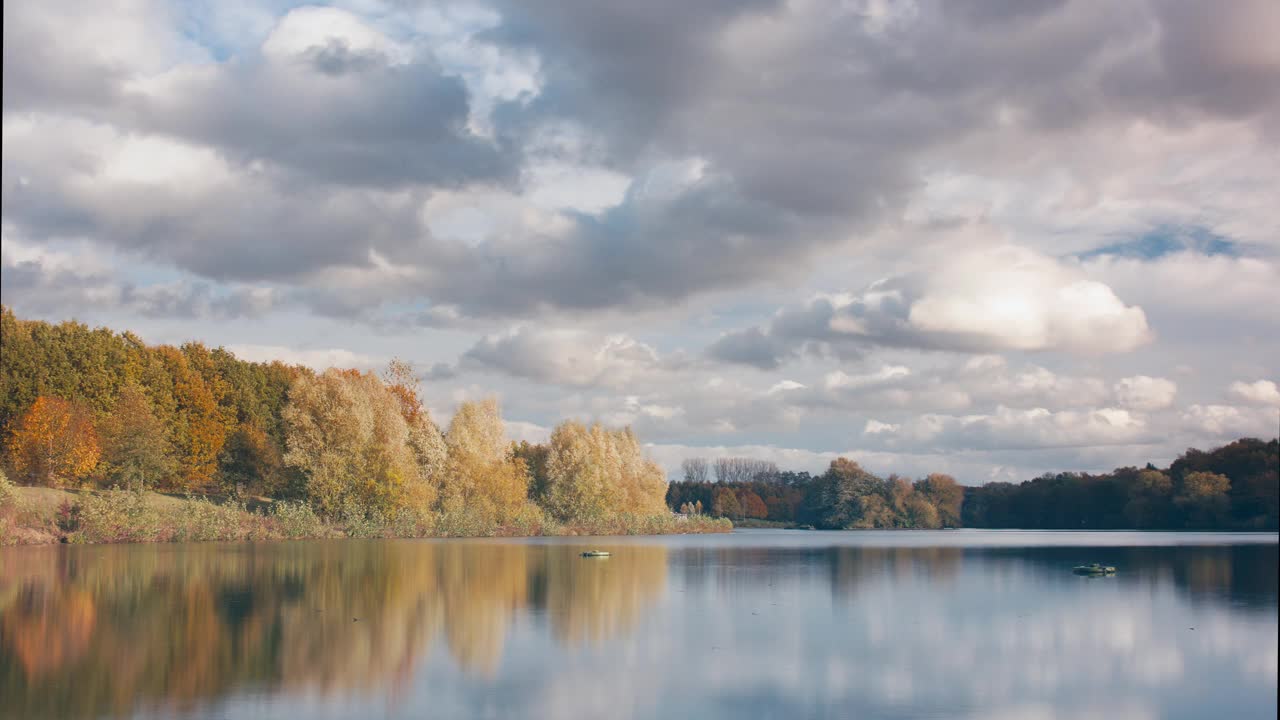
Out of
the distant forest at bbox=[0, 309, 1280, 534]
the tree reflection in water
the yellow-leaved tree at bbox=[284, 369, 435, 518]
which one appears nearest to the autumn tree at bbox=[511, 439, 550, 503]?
the distant forest at bbox=[0, 309, 1280, 534]

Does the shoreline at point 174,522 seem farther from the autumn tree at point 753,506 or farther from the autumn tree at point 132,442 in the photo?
the autumn tree at point 753,506

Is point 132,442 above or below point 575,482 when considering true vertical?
above

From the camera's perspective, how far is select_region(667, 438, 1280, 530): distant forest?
100m

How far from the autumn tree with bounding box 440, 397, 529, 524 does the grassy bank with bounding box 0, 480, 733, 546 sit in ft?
3.95

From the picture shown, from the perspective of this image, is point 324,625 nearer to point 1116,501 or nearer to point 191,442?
point 191,442

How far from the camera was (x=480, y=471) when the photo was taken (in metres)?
75.1

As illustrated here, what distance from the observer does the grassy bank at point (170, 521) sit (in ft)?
Result: 172

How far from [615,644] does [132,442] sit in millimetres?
54540

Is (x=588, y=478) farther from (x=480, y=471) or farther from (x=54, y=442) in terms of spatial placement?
(x=54, y=442)

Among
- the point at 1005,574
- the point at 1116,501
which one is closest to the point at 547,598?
the point at 1005,574

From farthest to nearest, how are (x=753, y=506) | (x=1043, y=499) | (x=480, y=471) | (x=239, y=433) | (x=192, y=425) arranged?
(x=753, y=506) → (x=1043, y=499) → (x=239, y=433) → (x=480, y=471) → (x=192, y=425)

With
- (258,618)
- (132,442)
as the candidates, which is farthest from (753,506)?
(258,618)

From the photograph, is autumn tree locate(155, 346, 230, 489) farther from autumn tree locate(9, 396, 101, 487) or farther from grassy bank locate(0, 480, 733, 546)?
autumn tree locate(9, 396, 101, 487)

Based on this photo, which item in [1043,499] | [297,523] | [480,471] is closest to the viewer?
[297,523]
